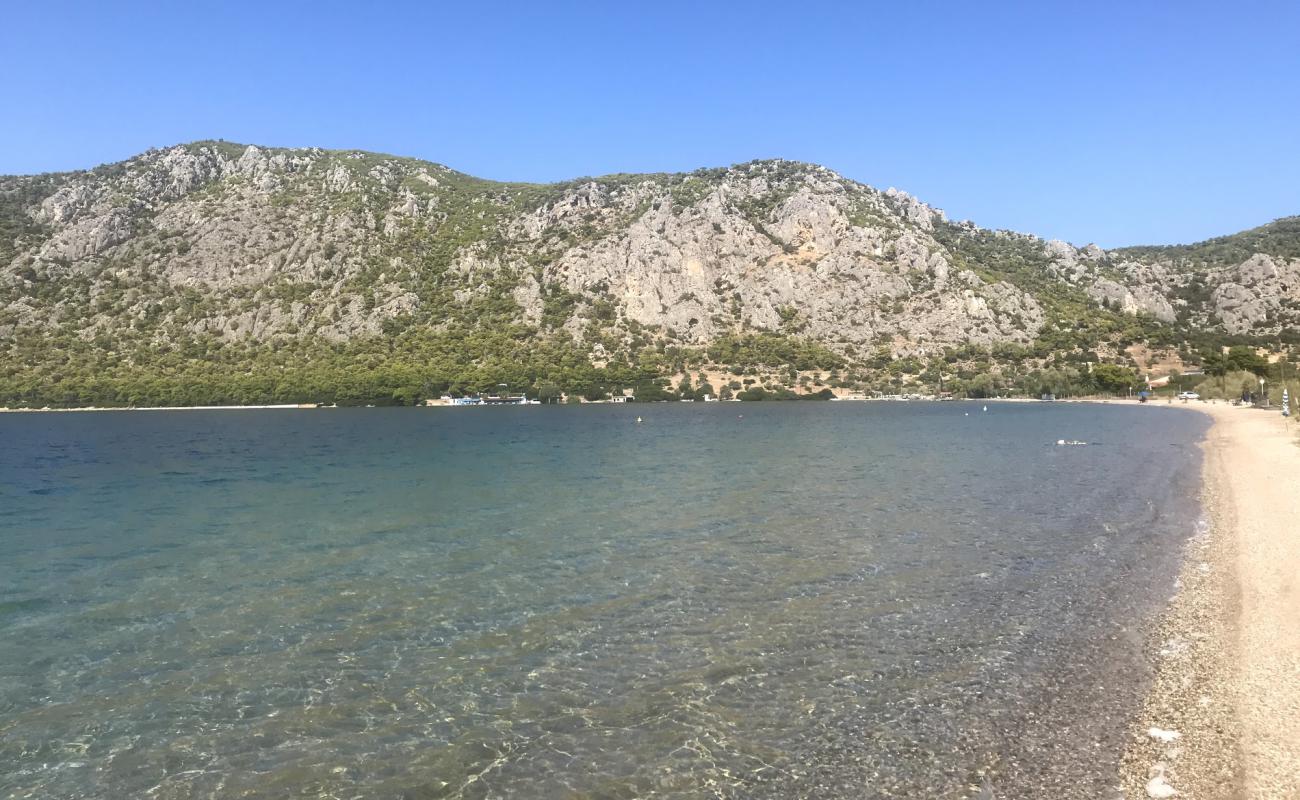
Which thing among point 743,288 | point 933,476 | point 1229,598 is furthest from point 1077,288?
point 1229,598

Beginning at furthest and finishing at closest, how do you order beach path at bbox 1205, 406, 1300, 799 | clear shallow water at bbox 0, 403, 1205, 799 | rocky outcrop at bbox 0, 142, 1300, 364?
rocky outcrop at bbox 0, 142, 1300, 364 < clear shallow water at bbox 0, 403, 1205, 799 < beach path at bbox 1205, 406, 1300, 799

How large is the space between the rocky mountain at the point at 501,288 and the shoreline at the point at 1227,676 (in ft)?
467

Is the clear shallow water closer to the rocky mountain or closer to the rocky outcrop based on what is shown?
the rocky mountain

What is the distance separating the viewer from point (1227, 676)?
38.1ft

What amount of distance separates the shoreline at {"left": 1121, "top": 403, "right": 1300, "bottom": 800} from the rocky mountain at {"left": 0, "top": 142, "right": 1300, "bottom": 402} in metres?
142

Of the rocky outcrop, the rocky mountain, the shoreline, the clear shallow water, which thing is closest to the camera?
the shoreline

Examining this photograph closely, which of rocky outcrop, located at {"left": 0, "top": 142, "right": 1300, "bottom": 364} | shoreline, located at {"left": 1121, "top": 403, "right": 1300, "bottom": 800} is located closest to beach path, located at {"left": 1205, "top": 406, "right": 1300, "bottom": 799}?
shoreline, located at {"left": 1121, "top": 403, "right": 1300, "bottom": 800}

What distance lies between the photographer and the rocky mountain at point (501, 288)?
156125mm

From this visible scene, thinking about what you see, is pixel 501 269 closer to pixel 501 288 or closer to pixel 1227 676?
pixel 501 288

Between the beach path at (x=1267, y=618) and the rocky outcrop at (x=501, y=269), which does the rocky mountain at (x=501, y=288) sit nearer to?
the rocky outcrop at (x=501, y=269)

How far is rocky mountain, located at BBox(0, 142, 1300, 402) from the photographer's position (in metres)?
156

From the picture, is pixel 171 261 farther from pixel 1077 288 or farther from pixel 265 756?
pixel 1077 288

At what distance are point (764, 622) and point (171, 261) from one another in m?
189

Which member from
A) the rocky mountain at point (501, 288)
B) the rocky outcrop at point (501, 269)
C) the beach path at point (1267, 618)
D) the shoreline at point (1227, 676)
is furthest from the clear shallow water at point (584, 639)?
the rocky outcrop at point (501, 269)
